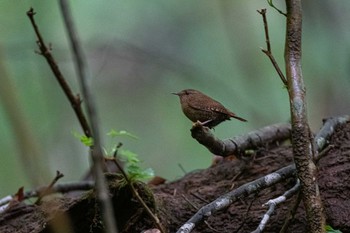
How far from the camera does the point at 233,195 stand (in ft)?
9.22

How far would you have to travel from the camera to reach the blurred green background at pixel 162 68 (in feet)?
21.3

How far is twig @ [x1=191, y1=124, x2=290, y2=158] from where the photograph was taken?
103 inches

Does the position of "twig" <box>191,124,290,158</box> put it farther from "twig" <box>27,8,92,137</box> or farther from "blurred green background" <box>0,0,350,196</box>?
"blurred green background" <box>0,0,350,196</box>

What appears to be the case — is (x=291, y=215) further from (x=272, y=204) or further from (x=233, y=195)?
(x=233, y=195)

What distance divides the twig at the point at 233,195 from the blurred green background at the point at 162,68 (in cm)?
268

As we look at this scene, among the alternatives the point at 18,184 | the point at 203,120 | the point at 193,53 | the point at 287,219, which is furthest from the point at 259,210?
the point at 193,53

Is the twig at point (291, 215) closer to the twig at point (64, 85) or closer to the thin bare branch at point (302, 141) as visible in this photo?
the thin bare branch at point (302, 141)

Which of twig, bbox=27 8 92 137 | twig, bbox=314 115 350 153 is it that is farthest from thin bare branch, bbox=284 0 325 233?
twig, bbox=27 8 92 137

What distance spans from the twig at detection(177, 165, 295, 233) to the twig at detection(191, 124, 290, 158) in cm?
20

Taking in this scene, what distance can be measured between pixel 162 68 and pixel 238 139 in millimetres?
4307

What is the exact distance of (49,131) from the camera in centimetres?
687

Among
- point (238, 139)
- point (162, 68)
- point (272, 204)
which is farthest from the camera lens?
point (162, 68)

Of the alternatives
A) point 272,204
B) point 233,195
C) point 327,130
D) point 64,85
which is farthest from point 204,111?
point 64,85

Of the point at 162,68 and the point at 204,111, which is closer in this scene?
the point at 204,111
